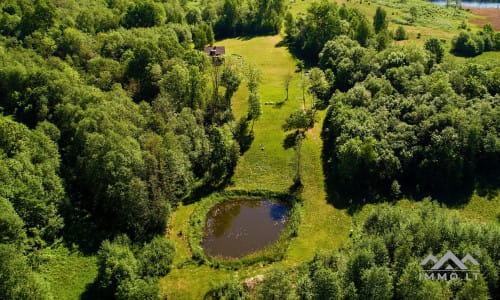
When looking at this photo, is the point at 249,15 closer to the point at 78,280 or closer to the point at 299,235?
the point at 299,235

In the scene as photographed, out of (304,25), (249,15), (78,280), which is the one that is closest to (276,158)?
(78,280)

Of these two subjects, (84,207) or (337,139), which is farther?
(337,139)

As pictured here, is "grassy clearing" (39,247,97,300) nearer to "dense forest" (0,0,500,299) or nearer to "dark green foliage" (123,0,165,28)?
"dense forest" (0,0,500,299)

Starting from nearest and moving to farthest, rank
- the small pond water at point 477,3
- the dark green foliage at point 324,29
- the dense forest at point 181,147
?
the dense forest at point 181,147
the dark green foliage at point 324,29
the small pond water at point 477,3

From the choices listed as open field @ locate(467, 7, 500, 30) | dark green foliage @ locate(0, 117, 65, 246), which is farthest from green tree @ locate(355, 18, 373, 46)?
dark green foliage @ locate(0, 117, 65, 246)

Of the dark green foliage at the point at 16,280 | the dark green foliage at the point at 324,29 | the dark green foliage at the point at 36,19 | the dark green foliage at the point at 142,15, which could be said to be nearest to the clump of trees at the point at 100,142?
the dark green foliage at the point at 16,280

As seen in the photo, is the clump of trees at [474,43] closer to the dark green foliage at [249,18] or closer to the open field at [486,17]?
the open field at [486,17]
